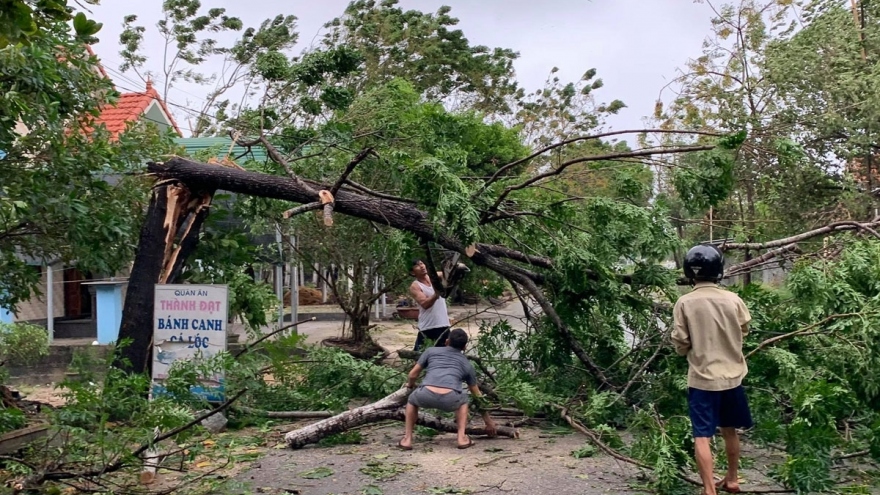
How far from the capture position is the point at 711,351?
15.5 ft

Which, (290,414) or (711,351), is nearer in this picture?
(711,351)

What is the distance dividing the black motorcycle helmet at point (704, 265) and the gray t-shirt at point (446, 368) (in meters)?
2.29

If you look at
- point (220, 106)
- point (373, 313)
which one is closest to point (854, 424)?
point (373, 313)

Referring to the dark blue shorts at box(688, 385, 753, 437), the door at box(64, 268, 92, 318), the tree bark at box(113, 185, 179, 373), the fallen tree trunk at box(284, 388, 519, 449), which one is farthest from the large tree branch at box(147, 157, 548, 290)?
the door at box(64, 268, 92, 318)

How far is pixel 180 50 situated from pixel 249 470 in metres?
24.3

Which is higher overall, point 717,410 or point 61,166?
point 61,166

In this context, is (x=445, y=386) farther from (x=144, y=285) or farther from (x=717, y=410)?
(x=144, y=285)

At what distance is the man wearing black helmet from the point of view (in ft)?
15.5

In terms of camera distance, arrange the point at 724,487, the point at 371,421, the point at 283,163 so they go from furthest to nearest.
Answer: the point at 283,163 → the point at 371,421 → the point at 724,487

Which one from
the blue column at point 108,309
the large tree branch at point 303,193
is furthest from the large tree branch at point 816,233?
the blue column at point 108,309

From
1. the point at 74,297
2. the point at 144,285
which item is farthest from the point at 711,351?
the point at 74,297

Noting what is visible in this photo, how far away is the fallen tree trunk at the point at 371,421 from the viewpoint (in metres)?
6.57

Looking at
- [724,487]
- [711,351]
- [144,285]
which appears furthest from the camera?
[144,285]

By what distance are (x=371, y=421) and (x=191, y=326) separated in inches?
69.4
